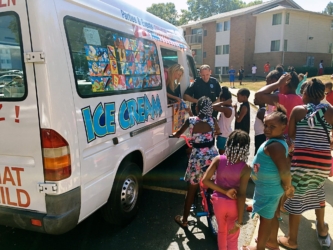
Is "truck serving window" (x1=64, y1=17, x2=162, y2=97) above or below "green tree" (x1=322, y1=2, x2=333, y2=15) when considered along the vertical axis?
below

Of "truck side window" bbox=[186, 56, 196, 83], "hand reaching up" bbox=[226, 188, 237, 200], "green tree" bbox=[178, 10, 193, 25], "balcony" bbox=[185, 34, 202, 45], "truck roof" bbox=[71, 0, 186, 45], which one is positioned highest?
"green tree" bbox=[178, 10, 193, 25]

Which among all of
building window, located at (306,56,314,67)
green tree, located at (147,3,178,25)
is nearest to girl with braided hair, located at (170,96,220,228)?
building window, located at (306,56,314,67)

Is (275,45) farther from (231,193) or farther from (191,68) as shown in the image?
(231,193)

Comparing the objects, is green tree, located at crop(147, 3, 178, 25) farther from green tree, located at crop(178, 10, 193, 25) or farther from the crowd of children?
the crowd of children

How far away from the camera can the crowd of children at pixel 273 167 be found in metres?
2.40

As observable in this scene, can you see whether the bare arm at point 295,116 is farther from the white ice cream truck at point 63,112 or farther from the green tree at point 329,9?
the green tree at point 329,9

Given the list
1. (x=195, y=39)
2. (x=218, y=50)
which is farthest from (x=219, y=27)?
(x=195, y=39)

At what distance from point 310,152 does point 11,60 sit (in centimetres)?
290

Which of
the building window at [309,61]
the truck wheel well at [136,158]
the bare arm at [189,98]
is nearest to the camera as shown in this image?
the truck wheel well at [136,158]

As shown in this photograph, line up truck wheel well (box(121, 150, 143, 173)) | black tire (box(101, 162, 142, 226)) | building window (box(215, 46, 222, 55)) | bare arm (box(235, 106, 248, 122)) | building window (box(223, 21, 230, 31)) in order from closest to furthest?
black tire (box(101, 162, 142, 226))
truck wheel well (box(121, 150, 143, 173))
bare arm (box(235, 106, 248, 122))
building window (box(223, 21, 230, 31))
building window (box(215, 46, 222, 55))

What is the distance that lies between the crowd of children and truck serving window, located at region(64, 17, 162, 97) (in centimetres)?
92

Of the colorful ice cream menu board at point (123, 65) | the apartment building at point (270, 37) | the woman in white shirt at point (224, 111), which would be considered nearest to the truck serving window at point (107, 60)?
the colorful ice cream menu board at point (123, 65)

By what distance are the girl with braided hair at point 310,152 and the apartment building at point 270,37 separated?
91.8 feet

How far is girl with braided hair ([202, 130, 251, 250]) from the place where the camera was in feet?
7.85
